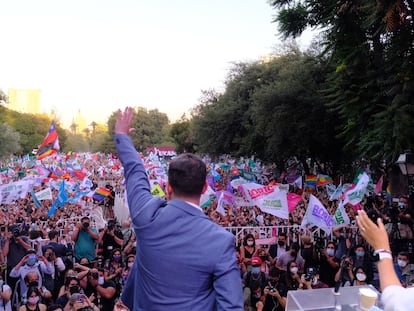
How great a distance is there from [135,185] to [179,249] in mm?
353

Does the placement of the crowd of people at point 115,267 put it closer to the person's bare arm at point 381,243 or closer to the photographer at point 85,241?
the photographer at point 85,241

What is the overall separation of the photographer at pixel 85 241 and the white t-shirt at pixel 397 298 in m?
7.38

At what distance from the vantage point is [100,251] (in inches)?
336

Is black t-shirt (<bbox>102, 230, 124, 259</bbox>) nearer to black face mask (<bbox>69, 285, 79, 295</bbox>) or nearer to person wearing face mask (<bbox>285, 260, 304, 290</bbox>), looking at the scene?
black face mask (<bbox>69, 285, 79, 295</bbox>)

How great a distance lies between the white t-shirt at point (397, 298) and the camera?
1690 millimetres

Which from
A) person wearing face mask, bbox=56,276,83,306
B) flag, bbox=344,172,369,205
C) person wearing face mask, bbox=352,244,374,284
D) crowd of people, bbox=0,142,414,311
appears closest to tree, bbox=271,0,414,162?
flag, bbox=344,172,369,205

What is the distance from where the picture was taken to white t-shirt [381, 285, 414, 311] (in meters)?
1.69

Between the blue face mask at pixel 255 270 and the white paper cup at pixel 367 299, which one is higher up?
the white paper cup at pixel 367 299

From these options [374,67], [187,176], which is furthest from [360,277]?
[374,67]

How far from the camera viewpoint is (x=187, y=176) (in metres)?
1.83

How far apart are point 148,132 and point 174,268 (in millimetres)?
94741

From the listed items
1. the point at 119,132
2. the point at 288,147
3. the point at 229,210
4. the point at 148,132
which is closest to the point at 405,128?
the point at 229,210

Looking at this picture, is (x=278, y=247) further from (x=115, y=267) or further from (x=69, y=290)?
(x=69, y=290)

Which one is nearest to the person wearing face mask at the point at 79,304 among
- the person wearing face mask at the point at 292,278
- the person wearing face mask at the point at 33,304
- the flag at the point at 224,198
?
the person wearing face mask at the point at 33,304
